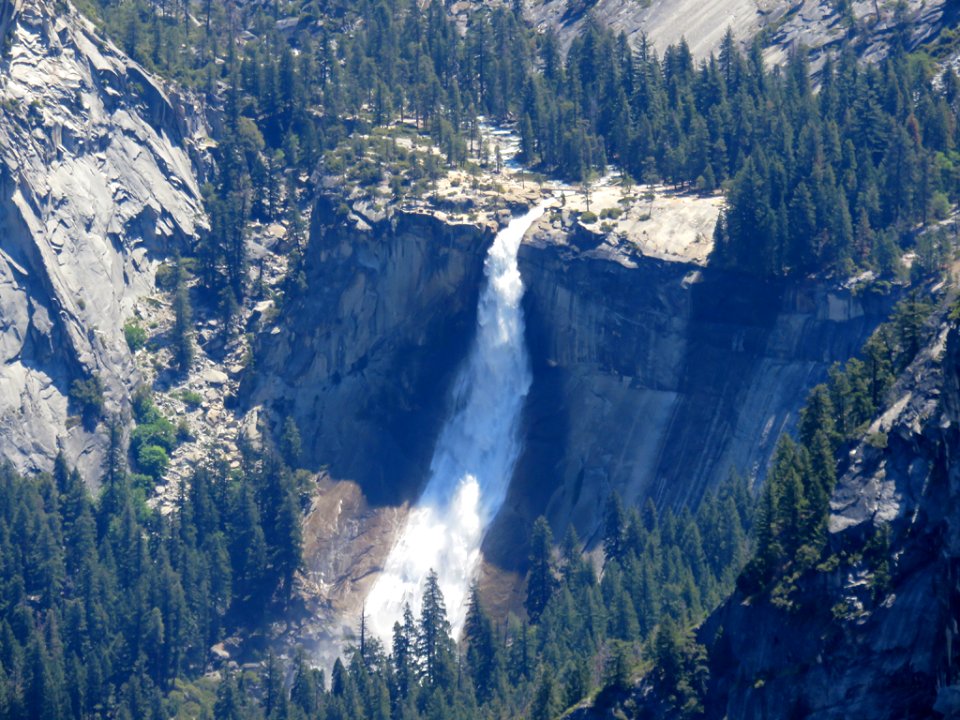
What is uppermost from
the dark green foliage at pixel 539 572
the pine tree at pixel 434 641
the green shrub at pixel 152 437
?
the green shrub at pixel 152 437

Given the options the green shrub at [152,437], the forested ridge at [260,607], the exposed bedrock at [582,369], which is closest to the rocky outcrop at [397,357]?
the exposed bedrock at [582,369]

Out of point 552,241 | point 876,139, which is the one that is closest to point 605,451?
point 552,241

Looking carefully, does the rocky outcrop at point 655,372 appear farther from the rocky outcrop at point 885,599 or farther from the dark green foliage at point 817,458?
the rocky outcrop at point 885,599

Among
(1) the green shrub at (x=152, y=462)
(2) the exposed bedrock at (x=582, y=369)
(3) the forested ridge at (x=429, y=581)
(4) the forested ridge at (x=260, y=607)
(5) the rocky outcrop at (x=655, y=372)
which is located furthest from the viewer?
(1) the green shrub at (x=152, y=462)

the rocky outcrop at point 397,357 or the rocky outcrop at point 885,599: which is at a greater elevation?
the rocky outcrop at point 397,357

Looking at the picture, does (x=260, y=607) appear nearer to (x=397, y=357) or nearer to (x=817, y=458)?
Result: (x=397, y=357)

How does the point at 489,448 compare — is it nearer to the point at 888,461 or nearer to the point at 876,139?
the point at 876,139

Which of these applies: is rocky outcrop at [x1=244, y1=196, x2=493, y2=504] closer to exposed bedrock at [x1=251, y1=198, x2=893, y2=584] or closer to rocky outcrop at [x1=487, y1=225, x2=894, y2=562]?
exposed bedrock at [x1=251, y1=198, x2=893, y2=584]
